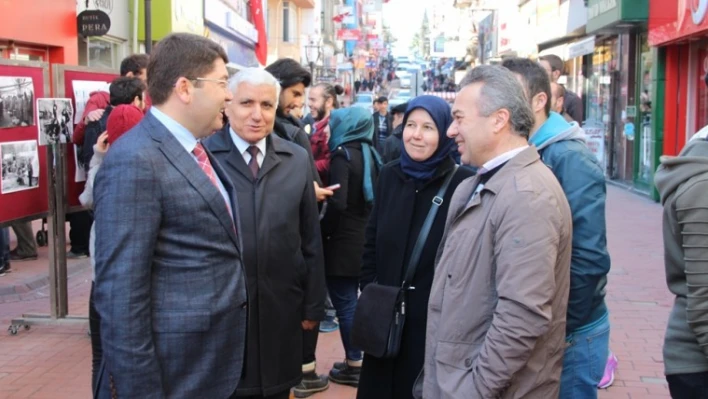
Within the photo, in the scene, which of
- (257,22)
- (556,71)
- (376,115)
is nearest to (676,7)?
(376,115)

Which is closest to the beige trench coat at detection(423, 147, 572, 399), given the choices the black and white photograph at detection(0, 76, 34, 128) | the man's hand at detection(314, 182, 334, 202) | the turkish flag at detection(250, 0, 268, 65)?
the man's hand at detection(314, 182, 334, 202)

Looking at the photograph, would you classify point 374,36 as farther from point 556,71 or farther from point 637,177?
point 556,71

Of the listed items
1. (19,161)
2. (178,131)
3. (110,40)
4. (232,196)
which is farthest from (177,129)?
(110,40)

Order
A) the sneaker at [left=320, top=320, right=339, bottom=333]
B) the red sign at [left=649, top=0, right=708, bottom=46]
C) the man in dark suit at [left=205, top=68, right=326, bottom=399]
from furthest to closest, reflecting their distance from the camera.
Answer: the red sign at [left=649, top=0, right=708, bottom=46]
the sneaker at [left=320, top=320, right=339, bottom=333]
the man in dark suit at [left=205, top=68, right=326, bottom=399]

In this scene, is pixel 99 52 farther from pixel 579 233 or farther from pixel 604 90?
pixel 579 233

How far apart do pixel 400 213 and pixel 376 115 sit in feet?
40.7

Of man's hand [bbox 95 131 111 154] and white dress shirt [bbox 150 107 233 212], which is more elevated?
Result: white dress shirt [bbox 150 107 233 212]

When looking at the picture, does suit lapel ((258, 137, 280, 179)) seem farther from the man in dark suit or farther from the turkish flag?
the turkish flag

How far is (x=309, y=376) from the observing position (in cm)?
555

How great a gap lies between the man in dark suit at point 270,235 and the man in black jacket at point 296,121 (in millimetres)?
1058

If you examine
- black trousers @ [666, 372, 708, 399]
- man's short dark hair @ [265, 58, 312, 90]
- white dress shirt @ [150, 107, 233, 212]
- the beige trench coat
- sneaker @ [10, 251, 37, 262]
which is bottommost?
sneaker @ [10, 251, 37, 262]

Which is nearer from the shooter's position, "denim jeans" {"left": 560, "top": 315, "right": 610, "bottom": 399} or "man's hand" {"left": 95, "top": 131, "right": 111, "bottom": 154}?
"denim jeans" {"left": 560, "top": 315, "right": 610, "bottom": 399}

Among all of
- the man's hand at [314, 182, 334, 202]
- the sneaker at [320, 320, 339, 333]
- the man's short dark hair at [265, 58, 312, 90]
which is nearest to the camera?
the man's hand at [314, 182, 334, 202]

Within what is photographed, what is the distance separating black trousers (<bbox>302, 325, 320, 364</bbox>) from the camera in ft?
16.0
